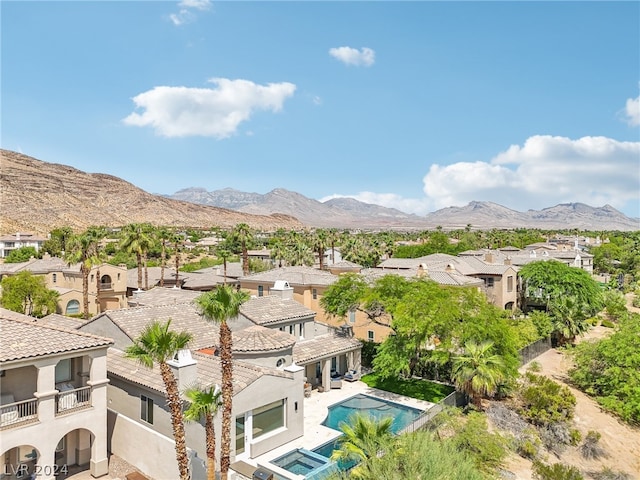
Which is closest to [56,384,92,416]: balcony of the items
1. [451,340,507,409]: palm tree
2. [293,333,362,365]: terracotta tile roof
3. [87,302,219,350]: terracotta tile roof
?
[87,302,219,350]: terracotta tile roof

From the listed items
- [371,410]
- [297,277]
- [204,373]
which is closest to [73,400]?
[204,373]

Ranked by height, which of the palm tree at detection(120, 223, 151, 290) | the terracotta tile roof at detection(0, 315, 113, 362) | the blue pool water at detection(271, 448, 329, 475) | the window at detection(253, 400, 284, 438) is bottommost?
the blue pool water at detection(271, 448, 329, 475)

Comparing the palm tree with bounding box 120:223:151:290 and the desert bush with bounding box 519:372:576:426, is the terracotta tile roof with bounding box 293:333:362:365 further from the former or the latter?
the palm tree with bounding box 120:223:151:290

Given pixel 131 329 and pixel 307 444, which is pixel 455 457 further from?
pixel 131 329

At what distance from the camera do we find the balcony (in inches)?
670

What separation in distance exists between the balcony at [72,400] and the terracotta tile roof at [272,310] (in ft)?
36.2

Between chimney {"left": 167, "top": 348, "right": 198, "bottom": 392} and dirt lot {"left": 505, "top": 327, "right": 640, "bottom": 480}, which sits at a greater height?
chimney {"left": 167, "top": 348, "right": 198, "bottom": 392}

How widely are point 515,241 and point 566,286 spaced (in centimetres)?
8474

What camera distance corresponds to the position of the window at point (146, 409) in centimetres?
1997

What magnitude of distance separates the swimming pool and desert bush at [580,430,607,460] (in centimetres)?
960

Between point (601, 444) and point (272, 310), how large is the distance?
21636 millimetres

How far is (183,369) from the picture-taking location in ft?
58.0

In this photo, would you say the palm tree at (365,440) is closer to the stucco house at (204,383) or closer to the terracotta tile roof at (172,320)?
the stucco house at (204,383)

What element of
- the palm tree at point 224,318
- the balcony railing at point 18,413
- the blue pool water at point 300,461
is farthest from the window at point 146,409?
the palm tree at point 224,318
